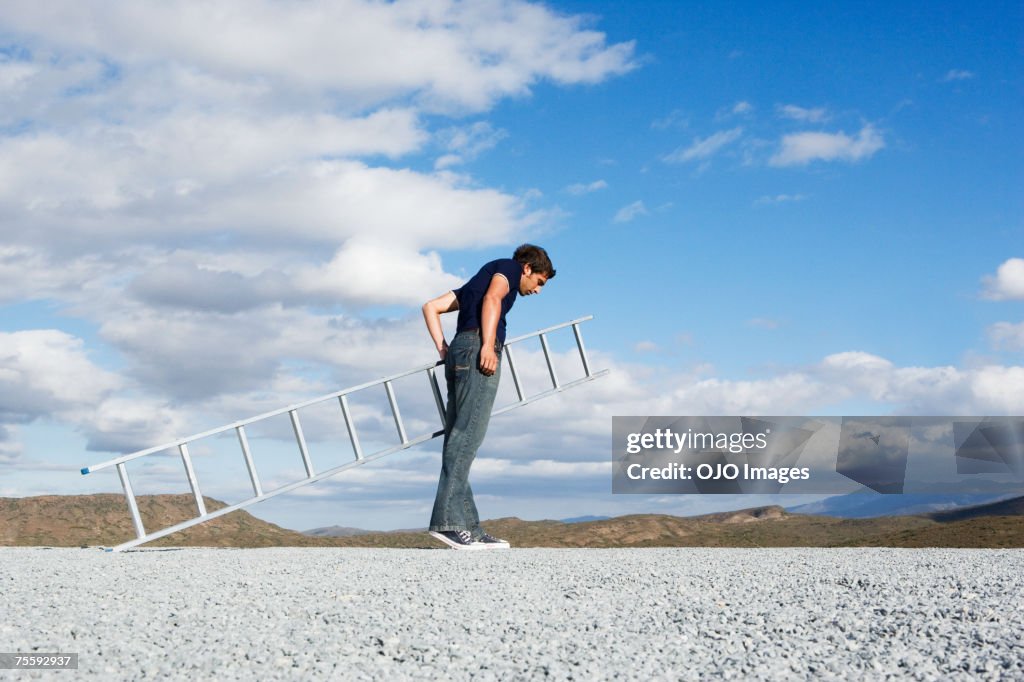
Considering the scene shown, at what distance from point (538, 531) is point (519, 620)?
634 centimetres

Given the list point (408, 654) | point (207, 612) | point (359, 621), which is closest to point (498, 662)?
point (408, 654)

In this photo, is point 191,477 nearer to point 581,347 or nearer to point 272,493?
point 272,493

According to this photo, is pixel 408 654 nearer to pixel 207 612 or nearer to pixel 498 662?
pixel 498 662

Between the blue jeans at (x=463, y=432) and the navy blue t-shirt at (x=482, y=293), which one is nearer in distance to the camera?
the blue jeans at (x=463, y=432)

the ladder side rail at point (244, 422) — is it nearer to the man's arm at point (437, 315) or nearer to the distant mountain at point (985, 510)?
the man's arm at point (437, 315)

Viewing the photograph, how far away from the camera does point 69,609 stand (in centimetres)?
421

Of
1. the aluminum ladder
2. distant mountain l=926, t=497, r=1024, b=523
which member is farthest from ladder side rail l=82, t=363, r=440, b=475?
distant mountain l=926, t=497, r=1024, b=523

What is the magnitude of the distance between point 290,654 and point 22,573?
2995 mm

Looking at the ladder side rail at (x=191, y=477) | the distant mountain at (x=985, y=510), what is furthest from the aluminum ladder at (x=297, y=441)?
the distant mountain at (x=985, y=510)

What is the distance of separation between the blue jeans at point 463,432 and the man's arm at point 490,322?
90 millimetres

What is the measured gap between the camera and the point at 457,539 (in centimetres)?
686

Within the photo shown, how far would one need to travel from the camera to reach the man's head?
724 centimetres

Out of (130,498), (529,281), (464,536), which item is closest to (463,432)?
(464,536)

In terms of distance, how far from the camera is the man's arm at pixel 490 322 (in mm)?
6832
